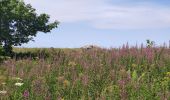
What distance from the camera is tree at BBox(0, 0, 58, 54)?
24.1 metres

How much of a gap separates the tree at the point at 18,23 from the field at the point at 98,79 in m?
6.18

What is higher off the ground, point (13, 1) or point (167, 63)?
point (13, 1)

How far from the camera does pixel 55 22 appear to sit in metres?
25.4

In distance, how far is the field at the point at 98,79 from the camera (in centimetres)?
1025

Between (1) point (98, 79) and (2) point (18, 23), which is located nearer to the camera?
(1) point (98, 79)

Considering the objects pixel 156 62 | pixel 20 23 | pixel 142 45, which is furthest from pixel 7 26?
pixel 156 62

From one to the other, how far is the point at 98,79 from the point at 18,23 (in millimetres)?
13909

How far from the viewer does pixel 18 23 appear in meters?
25.0

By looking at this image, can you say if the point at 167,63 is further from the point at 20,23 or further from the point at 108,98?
the point at 20,23

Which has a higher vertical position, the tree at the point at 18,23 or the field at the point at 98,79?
the tree at the point at 18,23

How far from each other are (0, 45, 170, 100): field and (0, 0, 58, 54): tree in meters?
6.18

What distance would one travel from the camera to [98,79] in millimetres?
11820

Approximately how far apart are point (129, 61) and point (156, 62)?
0.99m

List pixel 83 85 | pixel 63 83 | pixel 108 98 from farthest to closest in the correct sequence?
1. pixel 63 83
2. pixel 83 85
3. pixel 108 98
